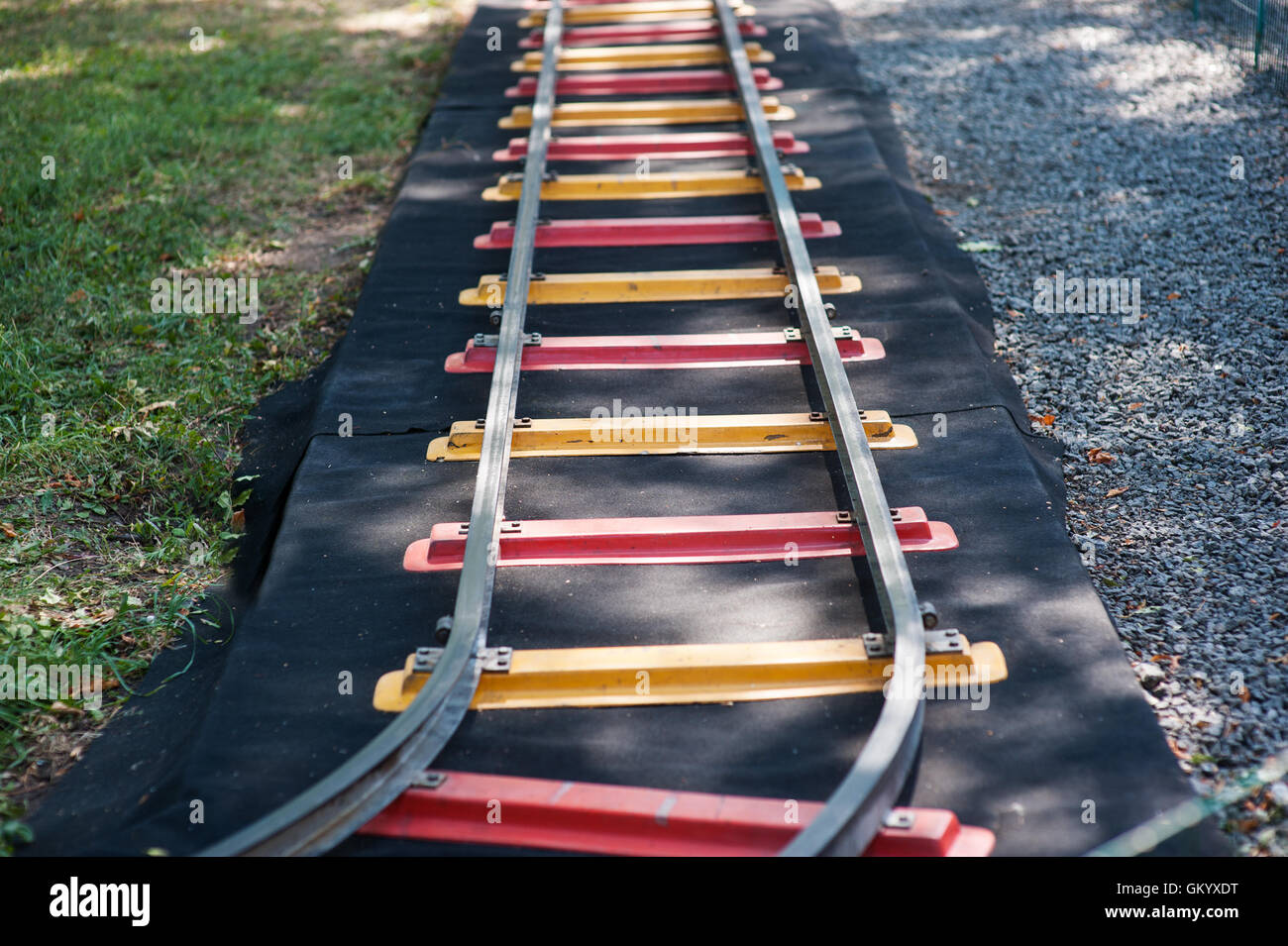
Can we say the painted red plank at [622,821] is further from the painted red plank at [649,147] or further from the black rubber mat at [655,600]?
the painted red plank at [649,147]

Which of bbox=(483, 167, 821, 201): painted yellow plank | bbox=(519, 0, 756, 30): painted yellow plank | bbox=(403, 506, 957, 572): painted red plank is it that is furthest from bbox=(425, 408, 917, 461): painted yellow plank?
bbox=(519, 0, 756, 30): painted yellow plank

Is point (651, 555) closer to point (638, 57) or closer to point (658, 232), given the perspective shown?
point (658, 232)

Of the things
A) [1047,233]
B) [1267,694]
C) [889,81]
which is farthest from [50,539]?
[889,81]

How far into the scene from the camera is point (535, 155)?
616 cm

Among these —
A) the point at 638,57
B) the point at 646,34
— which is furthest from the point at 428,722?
the point at 646,34

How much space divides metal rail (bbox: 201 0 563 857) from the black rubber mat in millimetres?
82

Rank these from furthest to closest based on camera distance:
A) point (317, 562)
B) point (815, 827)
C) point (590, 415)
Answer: point (590, 415) < point (317, 562) < point (815, 827)

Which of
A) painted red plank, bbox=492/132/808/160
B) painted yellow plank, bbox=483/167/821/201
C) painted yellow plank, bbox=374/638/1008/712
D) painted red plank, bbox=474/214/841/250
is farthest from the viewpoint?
painted red plank, bbox=492/132/808/160

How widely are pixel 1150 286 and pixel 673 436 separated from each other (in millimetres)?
2670

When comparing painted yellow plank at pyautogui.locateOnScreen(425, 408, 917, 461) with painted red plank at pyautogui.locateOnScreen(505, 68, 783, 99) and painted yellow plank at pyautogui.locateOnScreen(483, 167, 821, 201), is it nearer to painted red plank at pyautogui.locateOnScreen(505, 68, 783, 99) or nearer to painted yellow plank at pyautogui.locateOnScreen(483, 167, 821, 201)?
painted yellow plank at pyautogui.locateOnScreen(483, 167, 821, 201)

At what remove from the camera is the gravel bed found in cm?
333

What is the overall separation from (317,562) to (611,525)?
101 cm

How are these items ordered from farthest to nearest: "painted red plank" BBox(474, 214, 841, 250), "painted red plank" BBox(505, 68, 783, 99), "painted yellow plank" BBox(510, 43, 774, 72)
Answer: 1. "painted yellow plank" BBox(510, 43, 774, 72)
2. "painted red plank" BBox(505, 68, 783, 99)
3. "painted red plank" BBox(474, 214, 841, 250)
